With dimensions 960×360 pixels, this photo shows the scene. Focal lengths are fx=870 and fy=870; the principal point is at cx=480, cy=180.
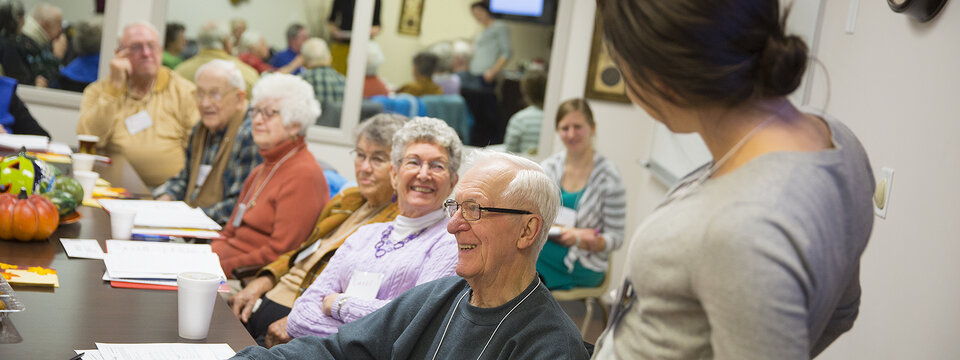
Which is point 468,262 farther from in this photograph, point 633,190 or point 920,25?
point 633,190

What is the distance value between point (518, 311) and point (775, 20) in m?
0.92

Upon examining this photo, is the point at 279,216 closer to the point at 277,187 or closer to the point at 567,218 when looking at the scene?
the point at 277,187

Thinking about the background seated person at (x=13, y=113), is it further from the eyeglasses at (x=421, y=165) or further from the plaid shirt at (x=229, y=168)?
the eyeglasses at (x=421, y=165)

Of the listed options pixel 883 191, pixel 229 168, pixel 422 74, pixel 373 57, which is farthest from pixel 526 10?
pixel 883 191

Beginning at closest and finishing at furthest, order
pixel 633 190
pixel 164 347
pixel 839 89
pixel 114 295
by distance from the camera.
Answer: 1. pixel 164 347
2. pixel 114 295
3. pixel 839 89
4. pixel 633 190

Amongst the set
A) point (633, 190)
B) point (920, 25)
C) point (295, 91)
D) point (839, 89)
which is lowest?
point (633, 190)

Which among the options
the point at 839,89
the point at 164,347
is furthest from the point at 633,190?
the point at 164,347

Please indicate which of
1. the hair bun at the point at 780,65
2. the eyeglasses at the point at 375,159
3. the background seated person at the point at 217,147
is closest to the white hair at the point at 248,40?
the background seated person at the point at 217,147

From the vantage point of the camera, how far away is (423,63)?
635 centimetres

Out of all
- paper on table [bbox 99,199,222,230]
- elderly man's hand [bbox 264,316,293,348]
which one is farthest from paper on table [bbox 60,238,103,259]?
elderly man's hand [bbox 264,316,293,348]

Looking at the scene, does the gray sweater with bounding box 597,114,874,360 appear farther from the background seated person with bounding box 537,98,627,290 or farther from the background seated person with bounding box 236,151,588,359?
the background seated person with bounding box 537,98,627,290

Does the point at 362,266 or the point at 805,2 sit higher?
the point at 805,2

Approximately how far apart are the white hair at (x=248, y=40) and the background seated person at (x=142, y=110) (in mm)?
1122

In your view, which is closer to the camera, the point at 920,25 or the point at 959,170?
the point at 959,170
